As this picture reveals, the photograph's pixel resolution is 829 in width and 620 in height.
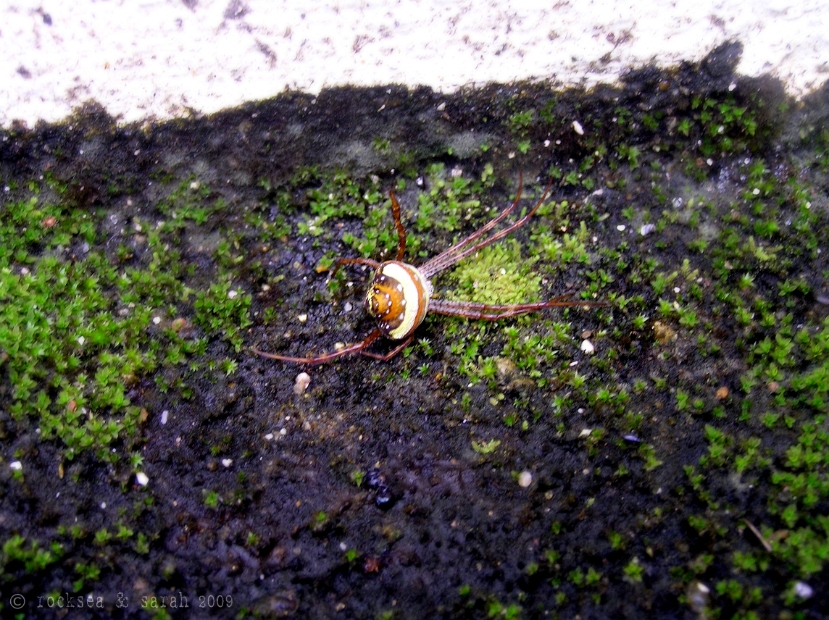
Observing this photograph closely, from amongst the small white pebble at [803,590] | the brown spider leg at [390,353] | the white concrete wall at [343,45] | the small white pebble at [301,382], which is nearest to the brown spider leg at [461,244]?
the brown spider leg at [390,353]

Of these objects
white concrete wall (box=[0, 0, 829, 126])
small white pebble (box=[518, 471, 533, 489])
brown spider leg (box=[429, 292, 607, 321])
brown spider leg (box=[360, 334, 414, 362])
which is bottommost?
small white pebble (box=[518, 471, 533, 489])

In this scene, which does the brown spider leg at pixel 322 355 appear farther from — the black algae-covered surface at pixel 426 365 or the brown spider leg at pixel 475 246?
the brown spider leg at pixel 475 246

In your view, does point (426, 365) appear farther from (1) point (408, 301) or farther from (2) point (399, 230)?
(2) point (399, 230)

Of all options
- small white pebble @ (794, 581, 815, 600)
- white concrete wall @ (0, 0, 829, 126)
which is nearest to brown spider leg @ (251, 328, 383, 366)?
white concrete wall @ (0, 0, 829, 126)

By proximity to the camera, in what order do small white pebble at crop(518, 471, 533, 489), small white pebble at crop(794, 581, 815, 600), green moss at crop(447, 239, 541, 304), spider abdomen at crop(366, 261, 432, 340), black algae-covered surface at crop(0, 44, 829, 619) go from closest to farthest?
small white pebble at crop(794, 581, 815, 600)
black algae-covered surface at crop(0, 44, 829, 619)
small white pebble at crop(518, 471, 533, 489)
spider abdomen at crop(366, 261, 432, 340)
green moss at crop(447, 239, 541, 304)

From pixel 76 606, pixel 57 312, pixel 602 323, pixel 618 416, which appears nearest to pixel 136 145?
pixel 57 312

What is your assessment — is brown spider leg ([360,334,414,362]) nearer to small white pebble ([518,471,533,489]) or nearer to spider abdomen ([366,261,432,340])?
spider abdomen ([366,261,432,340])
